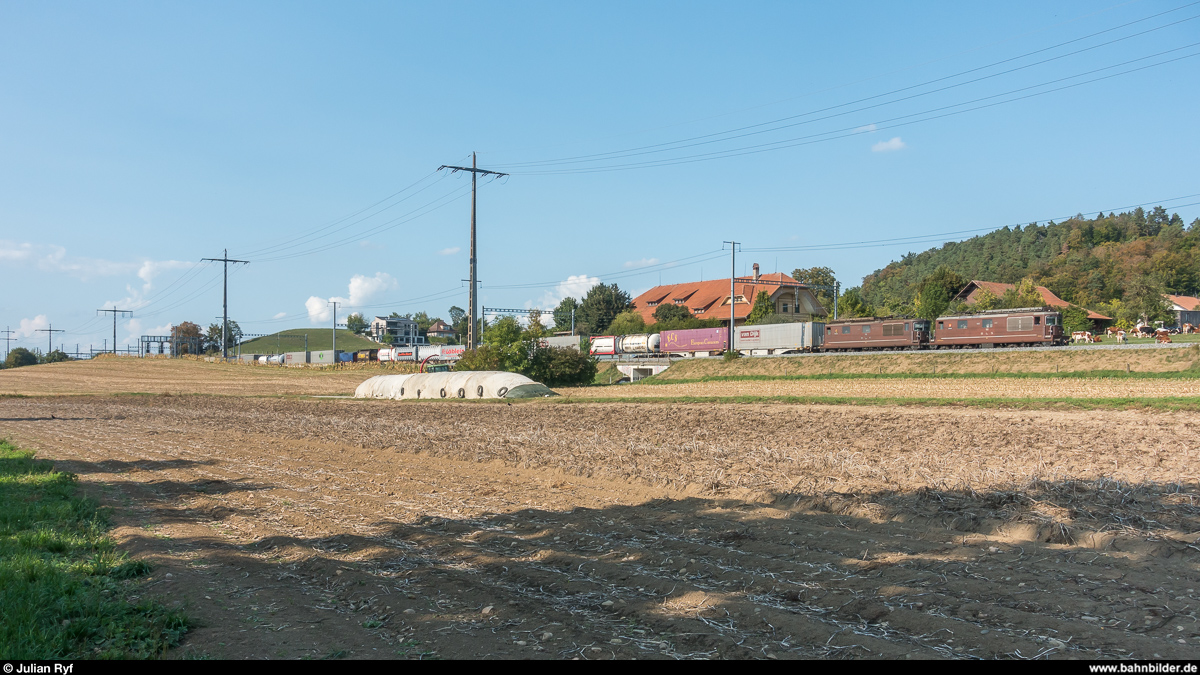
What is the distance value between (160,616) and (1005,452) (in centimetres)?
1519

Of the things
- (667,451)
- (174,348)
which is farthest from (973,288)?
(174,348)

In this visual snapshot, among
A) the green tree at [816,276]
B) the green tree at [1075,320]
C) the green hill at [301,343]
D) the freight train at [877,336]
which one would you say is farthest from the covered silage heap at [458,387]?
the green hill at [301,343]

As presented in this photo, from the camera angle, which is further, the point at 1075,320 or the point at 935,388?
the point at 1075,320

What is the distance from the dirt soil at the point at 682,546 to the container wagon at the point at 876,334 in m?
40.2

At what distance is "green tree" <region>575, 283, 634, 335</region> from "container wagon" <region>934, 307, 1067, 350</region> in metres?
59.1

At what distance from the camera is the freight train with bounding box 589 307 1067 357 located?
50.2m

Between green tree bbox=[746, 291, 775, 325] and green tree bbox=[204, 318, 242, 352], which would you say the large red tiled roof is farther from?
green tree bbox=[204, 318, 242, 352]

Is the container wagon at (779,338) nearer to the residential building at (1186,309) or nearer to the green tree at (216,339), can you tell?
the residential building at (1186,309)

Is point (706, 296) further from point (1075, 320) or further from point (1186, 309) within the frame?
point (1186, 309)

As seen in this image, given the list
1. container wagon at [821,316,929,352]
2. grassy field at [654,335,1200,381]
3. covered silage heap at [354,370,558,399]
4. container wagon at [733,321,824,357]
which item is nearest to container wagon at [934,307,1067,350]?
container wagon at [821,316,929,352]

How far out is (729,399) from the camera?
113 ft

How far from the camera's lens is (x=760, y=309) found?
86312 mm

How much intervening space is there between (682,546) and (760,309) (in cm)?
8081

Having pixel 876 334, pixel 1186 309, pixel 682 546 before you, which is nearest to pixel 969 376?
pixel 876 334
